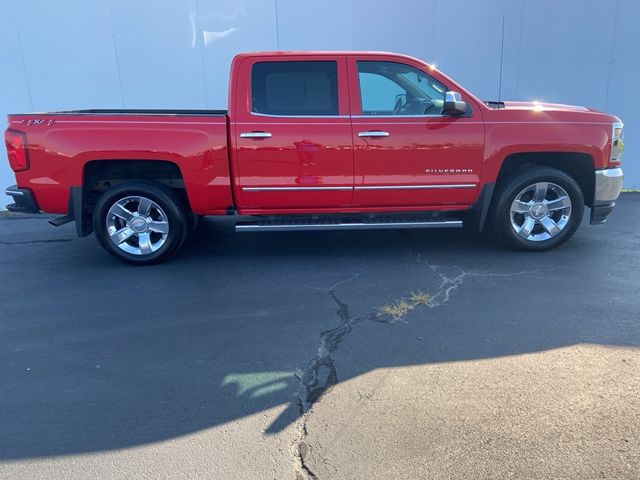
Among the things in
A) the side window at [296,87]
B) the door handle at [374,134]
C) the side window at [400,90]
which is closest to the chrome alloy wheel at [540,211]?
the side window at [400,90]

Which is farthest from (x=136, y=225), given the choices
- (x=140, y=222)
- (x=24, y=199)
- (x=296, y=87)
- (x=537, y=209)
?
(x=537, y=209)

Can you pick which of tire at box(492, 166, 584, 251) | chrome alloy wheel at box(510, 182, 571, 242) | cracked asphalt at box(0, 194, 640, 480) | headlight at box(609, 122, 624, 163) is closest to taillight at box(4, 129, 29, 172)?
cracked asphalt at box(0, 194, 640, 480)

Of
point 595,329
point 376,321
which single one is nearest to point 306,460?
point 376,321

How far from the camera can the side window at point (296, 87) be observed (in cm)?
492

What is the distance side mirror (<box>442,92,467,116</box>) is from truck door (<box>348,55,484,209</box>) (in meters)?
0.10

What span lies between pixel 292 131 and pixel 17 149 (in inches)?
104

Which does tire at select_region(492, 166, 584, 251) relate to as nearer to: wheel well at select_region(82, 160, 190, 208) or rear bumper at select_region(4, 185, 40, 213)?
wheel well at select_region(82, 160, 190, 208)

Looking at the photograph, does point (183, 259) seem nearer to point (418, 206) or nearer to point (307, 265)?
point (307, 265)

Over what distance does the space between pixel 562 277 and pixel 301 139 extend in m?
2.76

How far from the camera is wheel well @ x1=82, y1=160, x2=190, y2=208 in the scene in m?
4.99

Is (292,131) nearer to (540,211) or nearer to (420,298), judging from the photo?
(420,298)

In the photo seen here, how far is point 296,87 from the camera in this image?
16.3ft

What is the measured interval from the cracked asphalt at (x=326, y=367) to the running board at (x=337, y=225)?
0.39m

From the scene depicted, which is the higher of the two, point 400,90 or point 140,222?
point 400,90
